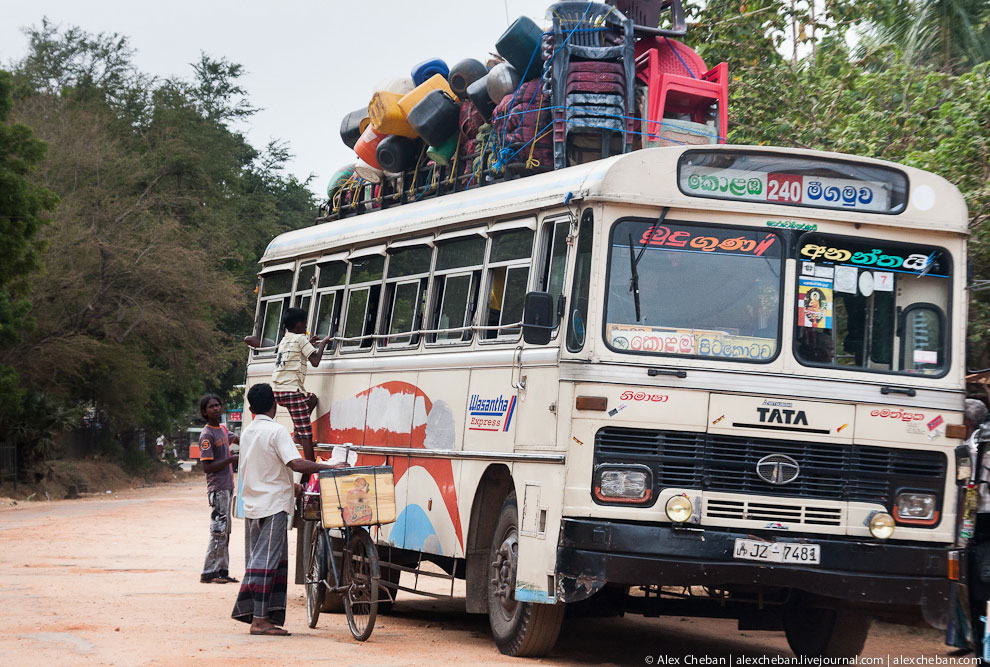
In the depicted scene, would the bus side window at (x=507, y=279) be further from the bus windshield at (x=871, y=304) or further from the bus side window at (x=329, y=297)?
the bus side window at (x=329, y=297)

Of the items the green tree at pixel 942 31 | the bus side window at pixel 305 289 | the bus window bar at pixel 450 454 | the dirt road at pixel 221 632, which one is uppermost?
the green tree at pixel 942 31

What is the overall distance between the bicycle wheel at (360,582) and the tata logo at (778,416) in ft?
10.3

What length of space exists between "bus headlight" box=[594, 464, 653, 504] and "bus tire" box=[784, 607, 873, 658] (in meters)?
2.17

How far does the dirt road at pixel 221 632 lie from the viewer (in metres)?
9.83

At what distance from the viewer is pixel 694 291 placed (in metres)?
9.23

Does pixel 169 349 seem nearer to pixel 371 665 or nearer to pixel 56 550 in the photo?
pixel 56 550

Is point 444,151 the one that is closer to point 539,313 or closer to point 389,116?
point 389,116

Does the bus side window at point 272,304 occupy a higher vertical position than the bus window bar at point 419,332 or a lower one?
higher

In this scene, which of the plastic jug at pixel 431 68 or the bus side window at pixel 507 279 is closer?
the bus side window at pixel 507 279

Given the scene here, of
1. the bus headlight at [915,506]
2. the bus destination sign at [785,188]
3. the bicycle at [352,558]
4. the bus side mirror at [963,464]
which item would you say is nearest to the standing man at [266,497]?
the bicycle at [352,558]

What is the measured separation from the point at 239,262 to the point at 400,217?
4023 centimetres

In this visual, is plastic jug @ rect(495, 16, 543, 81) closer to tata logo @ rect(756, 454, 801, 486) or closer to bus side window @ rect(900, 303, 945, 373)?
bus side window @ rect(900, 303, 945, 373)

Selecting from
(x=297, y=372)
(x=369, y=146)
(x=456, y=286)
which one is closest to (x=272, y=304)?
(x=297, y=372)

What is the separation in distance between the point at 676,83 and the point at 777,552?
14.4ft
